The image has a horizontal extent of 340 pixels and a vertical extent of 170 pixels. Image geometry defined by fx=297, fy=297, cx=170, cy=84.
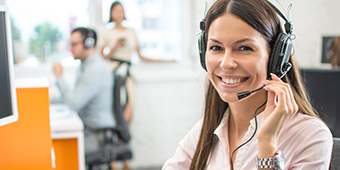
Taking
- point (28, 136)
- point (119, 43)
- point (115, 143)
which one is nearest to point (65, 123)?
point (28, 136)

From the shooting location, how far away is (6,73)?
801 mm

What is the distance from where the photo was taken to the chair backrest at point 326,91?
76.6 inches

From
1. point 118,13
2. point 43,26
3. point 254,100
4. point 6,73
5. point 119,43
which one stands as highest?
point 118,13

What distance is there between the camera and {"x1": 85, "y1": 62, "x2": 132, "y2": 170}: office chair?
200 centimetres

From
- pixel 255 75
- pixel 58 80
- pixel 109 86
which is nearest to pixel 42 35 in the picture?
pixel 58 80

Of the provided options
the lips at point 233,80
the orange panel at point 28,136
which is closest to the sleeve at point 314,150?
the lips at point 233,80

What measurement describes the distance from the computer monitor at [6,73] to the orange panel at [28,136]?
134mm

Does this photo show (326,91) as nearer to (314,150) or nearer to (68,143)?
(314,150)

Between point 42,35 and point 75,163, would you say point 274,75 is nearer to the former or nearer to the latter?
point 75,163

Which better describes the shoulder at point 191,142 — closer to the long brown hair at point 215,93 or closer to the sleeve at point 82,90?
the long brown hair at point 215,93

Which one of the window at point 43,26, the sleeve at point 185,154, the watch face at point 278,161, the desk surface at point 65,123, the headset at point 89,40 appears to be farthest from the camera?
the window at point 43,26

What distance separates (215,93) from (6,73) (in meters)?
0.68

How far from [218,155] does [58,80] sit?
5.19 ft

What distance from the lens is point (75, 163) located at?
4.78 feet
